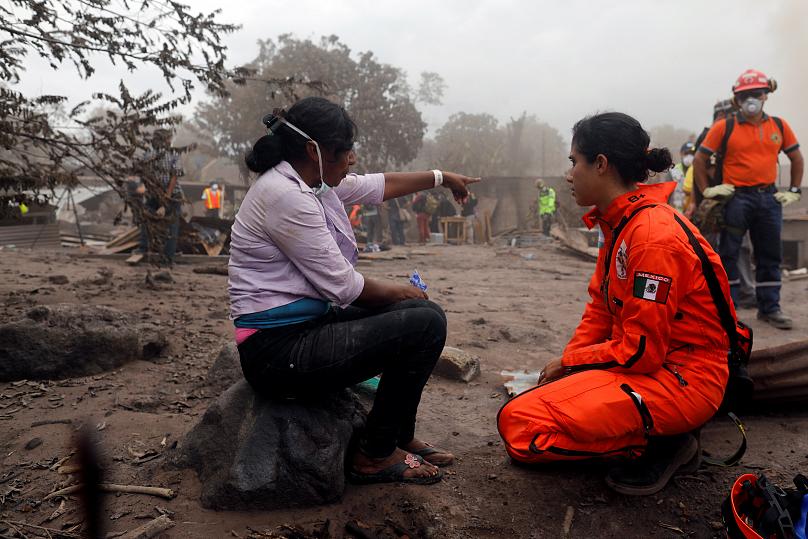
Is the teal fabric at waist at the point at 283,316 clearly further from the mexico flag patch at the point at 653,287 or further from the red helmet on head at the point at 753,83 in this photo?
the red helmet on head at the point at 753,83

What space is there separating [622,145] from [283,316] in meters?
1.58

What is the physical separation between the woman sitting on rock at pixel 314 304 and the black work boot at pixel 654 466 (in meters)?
0.76

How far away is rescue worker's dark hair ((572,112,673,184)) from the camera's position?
2434 mm

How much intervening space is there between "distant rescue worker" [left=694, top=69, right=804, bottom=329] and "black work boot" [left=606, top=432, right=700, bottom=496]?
11.8 feet

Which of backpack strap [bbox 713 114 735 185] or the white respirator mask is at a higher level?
the white respirator mask

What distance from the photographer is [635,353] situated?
2238 mm

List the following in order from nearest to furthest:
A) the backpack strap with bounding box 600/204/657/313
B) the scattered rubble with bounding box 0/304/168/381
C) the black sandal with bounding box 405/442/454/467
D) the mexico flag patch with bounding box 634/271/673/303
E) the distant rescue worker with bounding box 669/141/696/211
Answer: the mexico flag patch with bounding box 634/271/673/303, the backpack strap with bounding box 600/204/657/313, the black sandal with bounding box 405/442/454/467, the scattered rubble with bounding box 0/304/168/381, the distant rescue worker with bounding box 669/141/696/211

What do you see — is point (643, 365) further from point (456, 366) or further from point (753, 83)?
point (753, 83)

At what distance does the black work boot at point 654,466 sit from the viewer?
2371 mm

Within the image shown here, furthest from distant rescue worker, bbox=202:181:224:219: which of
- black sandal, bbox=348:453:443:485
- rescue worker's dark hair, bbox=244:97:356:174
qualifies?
black sandal, bbox=348:453:443:485

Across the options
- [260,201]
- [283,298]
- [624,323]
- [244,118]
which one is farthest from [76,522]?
[244,118]

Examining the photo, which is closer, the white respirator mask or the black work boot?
the black work boot

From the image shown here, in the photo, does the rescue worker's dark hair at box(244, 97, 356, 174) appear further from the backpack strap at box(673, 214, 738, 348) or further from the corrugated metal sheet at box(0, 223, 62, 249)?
the corrugated metal sheet at box(0, 223, 62, 249)

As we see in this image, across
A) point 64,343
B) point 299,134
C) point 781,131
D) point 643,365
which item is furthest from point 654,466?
point 781,131
